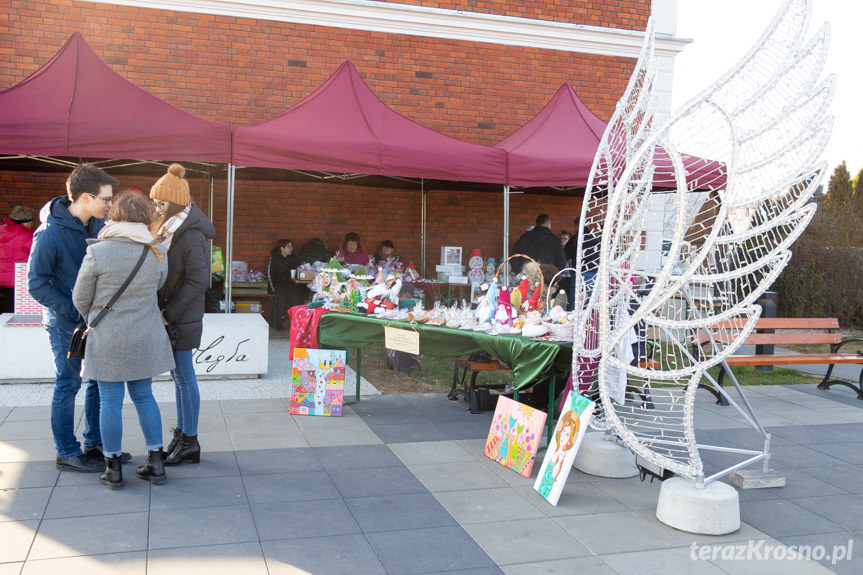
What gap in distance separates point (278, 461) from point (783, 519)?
3.11 metres

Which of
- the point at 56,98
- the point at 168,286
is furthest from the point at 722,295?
the point at 56,98

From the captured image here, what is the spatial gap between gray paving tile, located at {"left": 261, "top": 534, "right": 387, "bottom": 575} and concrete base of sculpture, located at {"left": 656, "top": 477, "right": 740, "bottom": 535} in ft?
5.39

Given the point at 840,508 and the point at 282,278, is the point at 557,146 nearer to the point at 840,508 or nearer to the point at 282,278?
the point at 282,278

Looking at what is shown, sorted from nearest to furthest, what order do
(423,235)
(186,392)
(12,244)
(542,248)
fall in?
(186,392), (12,244), (542,248), (423,235)

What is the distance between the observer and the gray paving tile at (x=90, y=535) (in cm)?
328

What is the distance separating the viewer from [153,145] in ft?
25.4

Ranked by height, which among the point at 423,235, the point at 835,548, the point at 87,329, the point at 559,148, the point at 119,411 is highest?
the point at 559,148

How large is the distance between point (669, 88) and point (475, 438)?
9596 mm

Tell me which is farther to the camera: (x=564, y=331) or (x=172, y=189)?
(x=564, y=331)

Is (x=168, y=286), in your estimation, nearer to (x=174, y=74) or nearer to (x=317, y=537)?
(x=317, y=537)

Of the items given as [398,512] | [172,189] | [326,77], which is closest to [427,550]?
[398,512]

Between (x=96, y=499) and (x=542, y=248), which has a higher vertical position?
(x=542, y=248)

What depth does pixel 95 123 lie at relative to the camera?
25.1 feet

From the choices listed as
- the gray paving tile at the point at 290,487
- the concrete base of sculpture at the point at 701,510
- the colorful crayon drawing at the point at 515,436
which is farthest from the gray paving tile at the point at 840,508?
the gray paving tile at the point at 290,487
